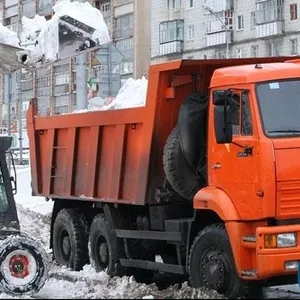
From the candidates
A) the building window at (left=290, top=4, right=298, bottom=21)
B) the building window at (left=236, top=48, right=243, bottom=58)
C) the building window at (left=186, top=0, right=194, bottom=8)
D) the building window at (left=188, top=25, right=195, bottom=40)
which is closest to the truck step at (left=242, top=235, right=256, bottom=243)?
the building window at (left=290, top=4, right=298, bottom=21)

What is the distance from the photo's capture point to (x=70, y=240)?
14.3 m

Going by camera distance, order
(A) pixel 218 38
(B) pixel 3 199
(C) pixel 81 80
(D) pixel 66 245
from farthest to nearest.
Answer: (A) pixel 218 38, (C) pixel 81 80, (D) pixel 66 245, (B) pixel 3 199

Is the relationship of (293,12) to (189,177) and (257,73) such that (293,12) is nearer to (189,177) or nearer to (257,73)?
(189,177)

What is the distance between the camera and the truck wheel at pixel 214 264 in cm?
985

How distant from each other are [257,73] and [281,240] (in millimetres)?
1849

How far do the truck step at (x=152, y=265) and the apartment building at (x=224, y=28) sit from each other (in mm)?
32069

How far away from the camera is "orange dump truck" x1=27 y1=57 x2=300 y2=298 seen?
9547 millimetres

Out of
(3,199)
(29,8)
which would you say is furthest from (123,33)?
(3,199)

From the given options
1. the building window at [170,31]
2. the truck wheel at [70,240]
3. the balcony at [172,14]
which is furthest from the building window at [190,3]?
the truck wheel at [70,240]

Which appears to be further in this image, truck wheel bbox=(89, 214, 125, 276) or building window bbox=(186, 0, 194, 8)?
building window bbox=(186, 0, 194, 8)

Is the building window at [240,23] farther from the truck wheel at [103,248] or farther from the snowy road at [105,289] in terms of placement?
the truck wheel at [103,248]

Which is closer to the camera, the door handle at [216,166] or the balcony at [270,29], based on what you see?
the door handle at [216,166]

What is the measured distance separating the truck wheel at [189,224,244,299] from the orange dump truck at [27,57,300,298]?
0.01m

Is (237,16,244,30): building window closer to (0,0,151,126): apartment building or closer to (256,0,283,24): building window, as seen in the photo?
(256,0,283,24): building window
